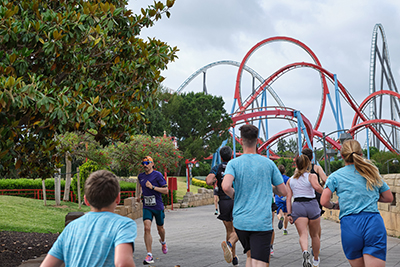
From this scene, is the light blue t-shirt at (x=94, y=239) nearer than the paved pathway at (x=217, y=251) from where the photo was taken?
Yes

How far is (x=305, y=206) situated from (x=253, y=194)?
2435 millimetres

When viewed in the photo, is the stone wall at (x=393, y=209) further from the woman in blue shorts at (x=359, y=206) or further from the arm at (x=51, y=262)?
the arm at (x=51, y=262)

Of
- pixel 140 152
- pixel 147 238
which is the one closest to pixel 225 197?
pixel 147 238

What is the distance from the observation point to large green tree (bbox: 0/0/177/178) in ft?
17.7

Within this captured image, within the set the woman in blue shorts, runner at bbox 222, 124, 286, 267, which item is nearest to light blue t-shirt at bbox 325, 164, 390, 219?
the woman in blue shorts

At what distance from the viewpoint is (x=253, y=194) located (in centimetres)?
443

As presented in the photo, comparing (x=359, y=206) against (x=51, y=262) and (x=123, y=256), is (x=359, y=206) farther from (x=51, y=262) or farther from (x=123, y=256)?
(x=51, y=262)

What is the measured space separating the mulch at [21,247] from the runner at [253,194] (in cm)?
425

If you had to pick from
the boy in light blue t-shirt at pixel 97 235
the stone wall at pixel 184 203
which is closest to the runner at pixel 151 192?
the boy in light blue t-shirt at pixel 97 235

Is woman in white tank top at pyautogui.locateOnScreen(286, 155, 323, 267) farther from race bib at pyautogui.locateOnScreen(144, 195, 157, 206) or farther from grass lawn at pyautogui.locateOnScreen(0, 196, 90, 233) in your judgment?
grass lawn at pyautogui.locateOnScreen(0, 196, 90, 233)

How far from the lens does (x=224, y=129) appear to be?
51469 mm

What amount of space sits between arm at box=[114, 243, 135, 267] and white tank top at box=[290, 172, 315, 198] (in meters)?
4.85

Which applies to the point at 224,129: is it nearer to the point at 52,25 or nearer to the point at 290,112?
the point at 290,112

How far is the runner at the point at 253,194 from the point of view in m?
4.35
